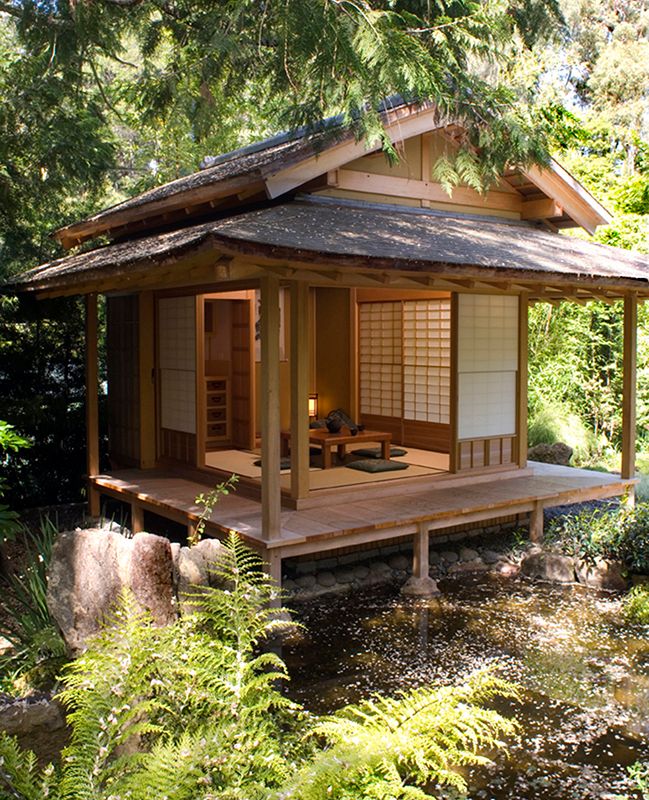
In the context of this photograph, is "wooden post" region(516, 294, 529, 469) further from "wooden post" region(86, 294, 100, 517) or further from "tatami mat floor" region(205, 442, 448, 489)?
"wooden post" region(86, 294, 100, 517)

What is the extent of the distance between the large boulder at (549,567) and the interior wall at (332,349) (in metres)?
4.15

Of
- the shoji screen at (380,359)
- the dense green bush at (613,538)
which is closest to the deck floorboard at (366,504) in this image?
the dense green bush at (613,538)

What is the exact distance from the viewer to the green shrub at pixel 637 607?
6.33 metres

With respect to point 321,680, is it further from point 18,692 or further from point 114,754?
point 114,754

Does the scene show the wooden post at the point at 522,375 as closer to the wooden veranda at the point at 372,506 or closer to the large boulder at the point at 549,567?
the wooden veranda at the point at 372,506

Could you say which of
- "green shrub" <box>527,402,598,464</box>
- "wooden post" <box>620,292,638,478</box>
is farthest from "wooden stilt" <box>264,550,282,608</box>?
"green shrub" <box>527,402,598,464</box>

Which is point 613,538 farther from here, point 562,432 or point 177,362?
point 177,362

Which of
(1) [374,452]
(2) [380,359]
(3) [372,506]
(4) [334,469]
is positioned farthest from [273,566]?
(2) [380,359]

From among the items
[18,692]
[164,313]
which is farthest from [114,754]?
[164,313]

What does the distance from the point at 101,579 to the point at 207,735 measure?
1362 mm

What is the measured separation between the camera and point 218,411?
10.1m

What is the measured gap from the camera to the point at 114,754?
3104mm

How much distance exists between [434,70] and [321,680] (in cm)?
398

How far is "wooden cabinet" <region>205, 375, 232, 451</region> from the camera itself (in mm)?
10047
